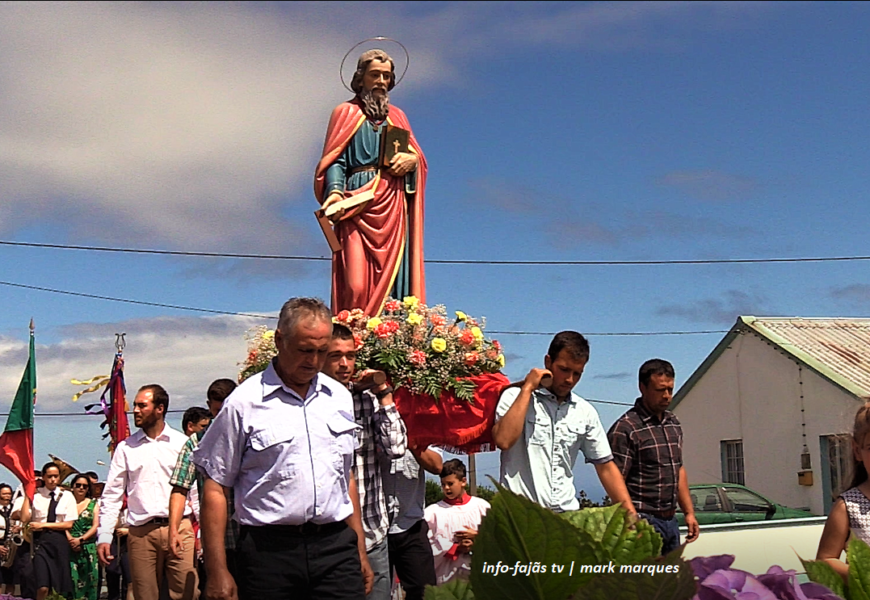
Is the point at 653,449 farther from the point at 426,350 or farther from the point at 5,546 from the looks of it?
the point at 5,546

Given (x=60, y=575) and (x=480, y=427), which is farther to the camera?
(x=60, y=575)

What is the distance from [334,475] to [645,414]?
Answer: 2.85 metres

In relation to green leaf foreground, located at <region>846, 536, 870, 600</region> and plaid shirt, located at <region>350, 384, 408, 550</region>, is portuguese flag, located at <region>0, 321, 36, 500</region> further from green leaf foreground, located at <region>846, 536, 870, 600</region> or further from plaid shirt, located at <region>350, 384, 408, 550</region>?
green leaf foreground, located at <region>846, 536, 870, 600</region>

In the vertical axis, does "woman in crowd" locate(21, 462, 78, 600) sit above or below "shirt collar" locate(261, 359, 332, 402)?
below

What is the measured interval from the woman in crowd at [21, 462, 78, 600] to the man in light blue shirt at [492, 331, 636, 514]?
25.1ft

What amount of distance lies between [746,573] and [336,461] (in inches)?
128

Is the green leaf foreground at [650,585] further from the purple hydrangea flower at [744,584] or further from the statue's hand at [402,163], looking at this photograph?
the statue's hand at [402,163]

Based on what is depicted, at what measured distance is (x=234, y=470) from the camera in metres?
4.00

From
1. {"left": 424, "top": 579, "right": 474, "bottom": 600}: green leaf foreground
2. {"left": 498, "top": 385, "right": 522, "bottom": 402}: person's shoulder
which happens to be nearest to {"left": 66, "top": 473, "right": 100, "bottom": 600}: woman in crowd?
{"left": 498, "top": 385, "right": 522, "bottom": 402}: person's shoulder

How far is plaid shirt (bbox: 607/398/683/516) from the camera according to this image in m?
6.22

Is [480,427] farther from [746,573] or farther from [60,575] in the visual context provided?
[60,575]

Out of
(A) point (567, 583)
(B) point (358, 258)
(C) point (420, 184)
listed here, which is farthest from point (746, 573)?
(C) point (420, 184)

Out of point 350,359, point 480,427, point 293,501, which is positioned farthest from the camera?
point 480,427

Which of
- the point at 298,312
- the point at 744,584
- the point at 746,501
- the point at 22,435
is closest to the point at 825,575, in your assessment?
the point at 744,584
